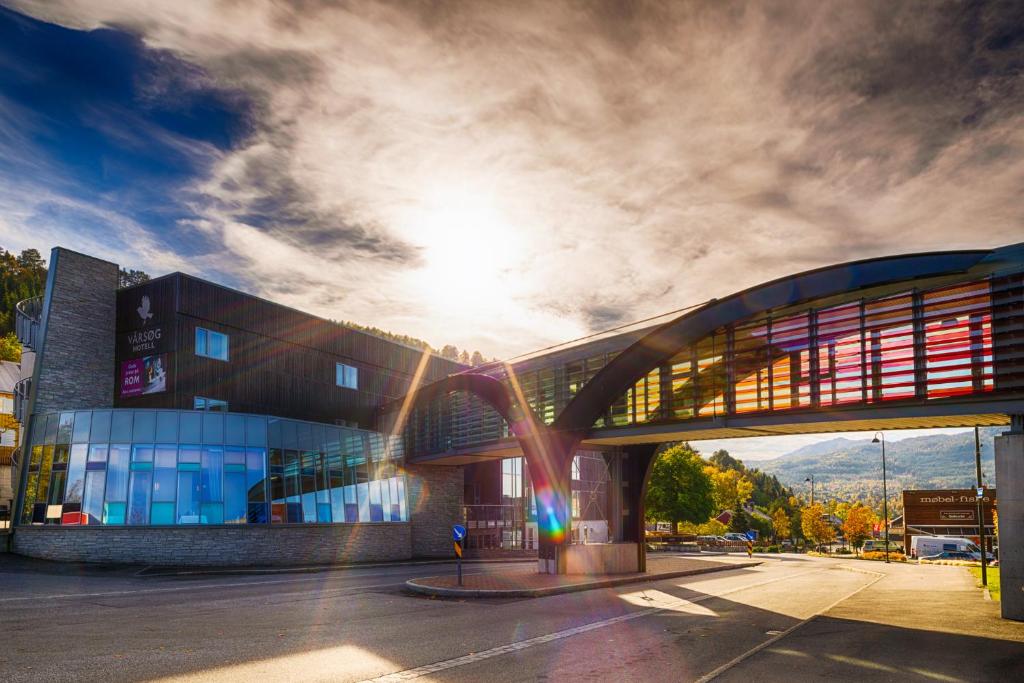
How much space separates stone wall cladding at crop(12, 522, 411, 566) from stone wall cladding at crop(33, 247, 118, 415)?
21.8 ft

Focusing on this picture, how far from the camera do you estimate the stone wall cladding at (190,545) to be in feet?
93.6

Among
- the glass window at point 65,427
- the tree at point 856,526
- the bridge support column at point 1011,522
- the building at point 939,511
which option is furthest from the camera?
the tree at point 856,526

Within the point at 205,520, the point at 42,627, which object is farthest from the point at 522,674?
the point at 205,520

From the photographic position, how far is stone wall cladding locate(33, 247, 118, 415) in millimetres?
33844

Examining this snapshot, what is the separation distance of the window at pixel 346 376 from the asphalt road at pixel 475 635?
75.5ft

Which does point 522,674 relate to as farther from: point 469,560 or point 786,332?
point 469,560

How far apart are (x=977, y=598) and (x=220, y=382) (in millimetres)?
31799

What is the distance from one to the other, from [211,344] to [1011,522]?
3288 cm

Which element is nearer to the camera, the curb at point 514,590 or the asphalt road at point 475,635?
the asphalt road at point 475,635

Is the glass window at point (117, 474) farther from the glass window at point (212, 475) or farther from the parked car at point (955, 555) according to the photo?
the parked car at point (955, 555)

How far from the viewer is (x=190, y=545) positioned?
29641mm

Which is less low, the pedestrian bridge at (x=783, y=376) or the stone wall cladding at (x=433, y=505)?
the pedestrian bridge at (x=783, y=376)

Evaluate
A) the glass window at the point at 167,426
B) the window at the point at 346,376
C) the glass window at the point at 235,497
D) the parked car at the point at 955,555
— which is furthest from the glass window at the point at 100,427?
the parked car at the point at 955,555

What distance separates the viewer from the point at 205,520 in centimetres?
3033
